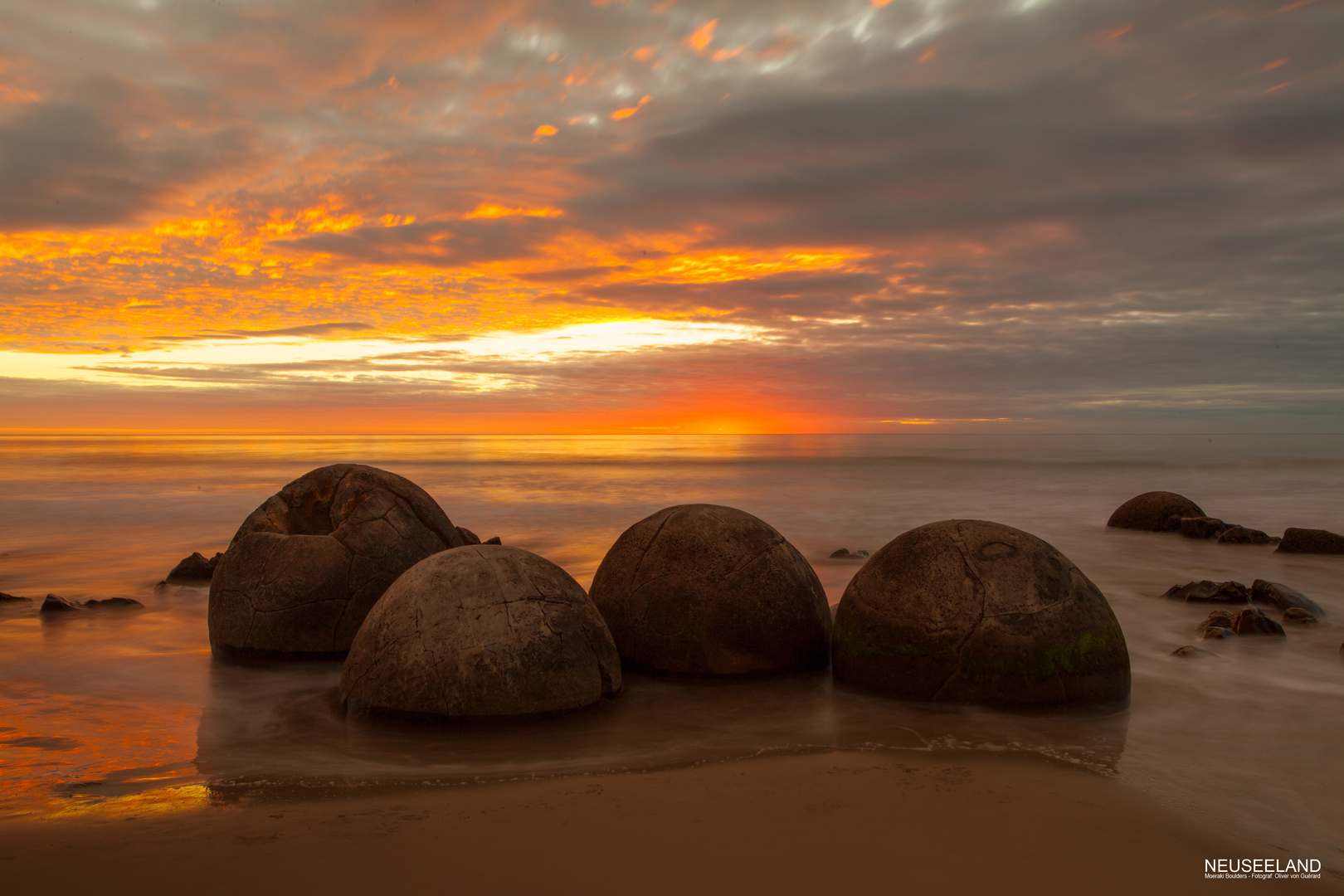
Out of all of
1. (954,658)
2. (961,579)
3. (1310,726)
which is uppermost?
(961,579)

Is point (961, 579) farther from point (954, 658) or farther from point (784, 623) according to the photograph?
point (784, 623)

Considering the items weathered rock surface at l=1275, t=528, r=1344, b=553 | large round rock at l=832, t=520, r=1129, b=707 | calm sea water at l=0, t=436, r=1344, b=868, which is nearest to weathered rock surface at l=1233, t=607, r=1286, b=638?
calm sea water at l=0, t=436, r=1344, b=868

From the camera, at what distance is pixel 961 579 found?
5.99 metres

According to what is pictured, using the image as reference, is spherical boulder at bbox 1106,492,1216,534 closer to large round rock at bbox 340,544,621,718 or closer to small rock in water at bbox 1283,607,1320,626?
small rock in water at bbox 1283,607,1320,626

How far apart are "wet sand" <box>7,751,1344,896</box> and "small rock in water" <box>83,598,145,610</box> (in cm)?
664

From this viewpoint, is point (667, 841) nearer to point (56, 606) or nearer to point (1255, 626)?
point (1255, 626)

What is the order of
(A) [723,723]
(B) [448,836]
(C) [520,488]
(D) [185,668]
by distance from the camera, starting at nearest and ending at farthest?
(B) [448,836], (A) [723,723], (D) [185,668], (C) [520,488]

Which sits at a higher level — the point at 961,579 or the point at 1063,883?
the point at 961,579

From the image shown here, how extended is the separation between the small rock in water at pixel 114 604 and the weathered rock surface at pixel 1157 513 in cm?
1829

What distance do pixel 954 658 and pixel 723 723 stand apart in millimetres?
1637

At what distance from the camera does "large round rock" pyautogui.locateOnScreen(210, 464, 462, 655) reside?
7.31m

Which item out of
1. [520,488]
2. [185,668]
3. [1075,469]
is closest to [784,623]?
[185,668]

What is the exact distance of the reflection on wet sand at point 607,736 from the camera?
482 cm

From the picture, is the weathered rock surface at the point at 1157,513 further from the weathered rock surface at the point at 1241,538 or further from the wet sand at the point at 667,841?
the wet sand at the point at 667,841
